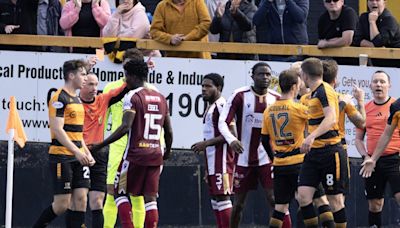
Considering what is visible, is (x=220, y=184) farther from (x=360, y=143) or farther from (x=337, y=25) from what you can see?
(x=337, y=25)

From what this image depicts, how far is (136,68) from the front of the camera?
1459cm

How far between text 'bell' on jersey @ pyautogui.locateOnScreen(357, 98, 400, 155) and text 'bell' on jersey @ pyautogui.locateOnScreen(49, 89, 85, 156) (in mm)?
4008

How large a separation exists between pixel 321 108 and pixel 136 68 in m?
2.24

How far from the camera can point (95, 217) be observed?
639 inches

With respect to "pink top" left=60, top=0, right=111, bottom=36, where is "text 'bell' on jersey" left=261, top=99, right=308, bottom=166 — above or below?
below

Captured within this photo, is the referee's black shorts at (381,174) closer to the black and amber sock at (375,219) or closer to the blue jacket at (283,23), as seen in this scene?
the black and amber sock at (375,219)

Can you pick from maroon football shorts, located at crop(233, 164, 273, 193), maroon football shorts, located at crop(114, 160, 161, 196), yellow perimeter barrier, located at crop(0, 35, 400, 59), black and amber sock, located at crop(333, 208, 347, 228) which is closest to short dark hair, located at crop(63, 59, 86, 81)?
maroon football shorts, located at crop(114, 160, 161, 196)

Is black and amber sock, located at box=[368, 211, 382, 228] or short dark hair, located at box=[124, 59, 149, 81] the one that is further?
black and amber sock, located at box=[368, 211, 382, 228]

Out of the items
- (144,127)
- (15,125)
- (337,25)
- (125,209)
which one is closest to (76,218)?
(125,209)

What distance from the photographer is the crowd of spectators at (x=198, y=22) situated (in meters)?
17.6

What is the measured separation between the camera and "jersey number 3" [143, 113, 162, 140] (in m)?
14.6

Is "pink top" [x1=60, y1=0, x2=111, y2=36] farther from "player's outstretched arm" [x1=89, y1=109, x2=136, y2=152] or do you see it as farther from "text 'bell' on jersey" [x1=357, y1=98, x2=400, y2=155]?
"text 'bell' on jersey" [x1=357, y1=98, x2=400, y2=155]

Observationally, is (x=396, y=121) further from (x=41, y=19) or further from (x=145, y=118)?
(x=41, y=19)

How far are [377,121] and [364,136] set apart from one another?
0.33 metres
